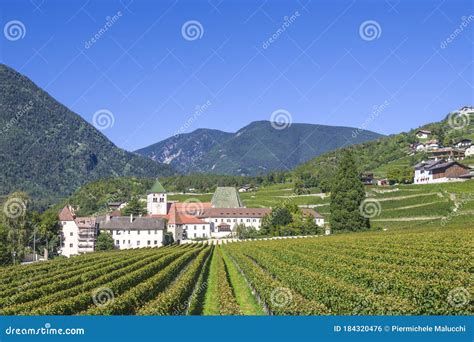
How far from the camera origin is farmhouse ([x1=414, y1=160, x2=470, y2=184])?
369 ft

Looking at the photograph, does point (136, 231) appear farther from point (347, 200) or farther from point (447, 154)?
point (447, 154)

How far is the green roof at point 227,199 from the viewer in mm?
151375

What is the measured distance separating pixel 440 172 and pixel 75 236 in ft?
262

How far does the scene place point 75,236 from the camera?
9562 cm

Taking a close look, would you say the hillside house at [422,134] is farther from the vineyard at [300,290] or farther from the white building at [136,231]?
the vineyard at [300,290]

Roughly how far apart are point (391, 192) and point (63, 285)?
8703cm

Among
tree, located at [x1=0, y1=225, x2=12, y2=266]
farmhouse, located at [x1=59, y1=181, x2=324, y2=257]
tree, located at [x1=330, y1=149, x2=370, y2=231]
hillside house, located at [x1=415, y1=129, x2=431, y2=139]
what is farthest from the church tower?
hillside house, located at [x1=415, y1=129, x2=431, y2=139]

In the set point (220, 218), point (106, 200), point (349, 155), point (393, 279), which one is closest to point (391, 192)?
point (349, 155)

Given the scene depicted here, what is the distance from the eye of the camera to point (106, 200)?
199 m

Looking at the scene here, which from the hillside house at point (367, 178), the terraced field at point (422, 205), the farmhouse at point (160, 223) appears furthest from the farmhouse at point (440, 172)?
the farmhouse at point (160, 223)

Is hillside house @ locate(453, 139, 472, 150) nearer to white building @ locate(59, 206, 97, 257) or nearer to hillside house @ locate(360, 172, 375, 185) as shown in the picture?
hillside house @ locate(360, 172, 375, 185)

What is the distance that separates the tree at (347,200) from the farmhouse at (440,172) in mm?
41960

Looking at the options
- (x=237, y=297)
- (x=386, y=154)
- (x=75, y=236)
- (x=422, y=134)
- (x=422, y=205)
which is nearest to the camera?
(x=237, y=297)

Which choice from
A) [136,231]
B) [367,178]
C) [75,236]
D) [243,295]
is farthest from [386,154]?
[243,295]
